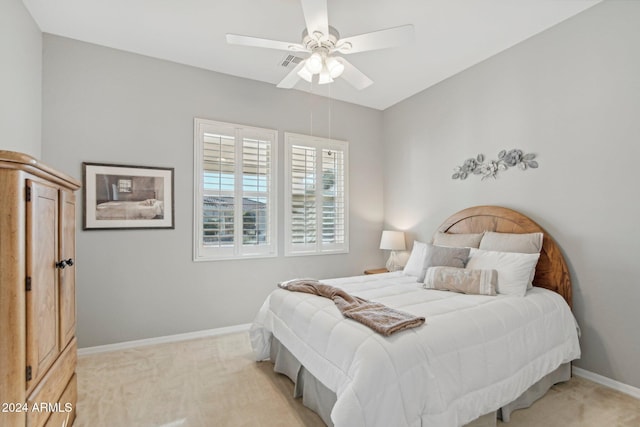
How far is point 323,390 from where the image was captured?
6.36 feet

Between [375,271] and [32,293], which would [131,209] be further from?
[375,271]

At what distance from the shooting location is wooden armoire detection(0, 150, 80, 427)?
1.23 meters

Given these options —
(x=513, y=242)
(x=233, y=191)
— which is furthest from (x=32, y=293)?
(x=513, y=242)

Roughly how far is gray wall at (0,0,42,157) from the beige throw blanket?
8.30 ft

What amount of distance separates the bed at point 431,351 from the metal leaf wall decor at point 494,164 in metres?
0.57

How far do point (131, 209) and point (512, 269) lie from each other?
360 cm

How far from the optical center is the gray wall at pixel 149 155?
2963 mm

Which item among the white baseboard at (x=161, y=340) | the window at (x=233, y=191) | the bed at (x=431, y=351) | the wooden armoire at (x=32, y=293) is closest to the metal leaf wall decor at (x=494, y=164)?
the bed at (x=431, y=351)

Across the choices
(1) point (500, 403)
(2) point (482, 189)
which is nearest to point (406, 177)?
(2) point (482, 189)

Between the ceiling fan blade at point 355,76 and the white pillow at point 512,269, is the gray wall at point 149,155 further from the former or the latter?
the white pillow at point 512,269

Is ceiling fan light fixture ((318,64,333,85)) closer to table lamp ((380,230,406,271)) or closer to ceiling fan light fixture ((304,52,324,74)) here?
ceiling fan light fixture ((304,52,324,74))

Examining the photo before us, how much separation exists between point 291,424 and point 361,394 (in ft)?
2.70

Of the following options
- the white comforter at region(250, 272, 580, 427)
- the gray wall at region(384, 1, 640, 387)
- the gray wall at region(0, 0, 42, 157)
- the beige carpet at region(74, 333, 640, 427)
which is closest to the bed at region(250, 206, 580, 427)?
the white comforter at region(250, 272, 580, 427)

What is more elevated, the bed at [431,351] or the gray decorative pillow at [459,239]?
the gray decorative pillow at [459,239]
